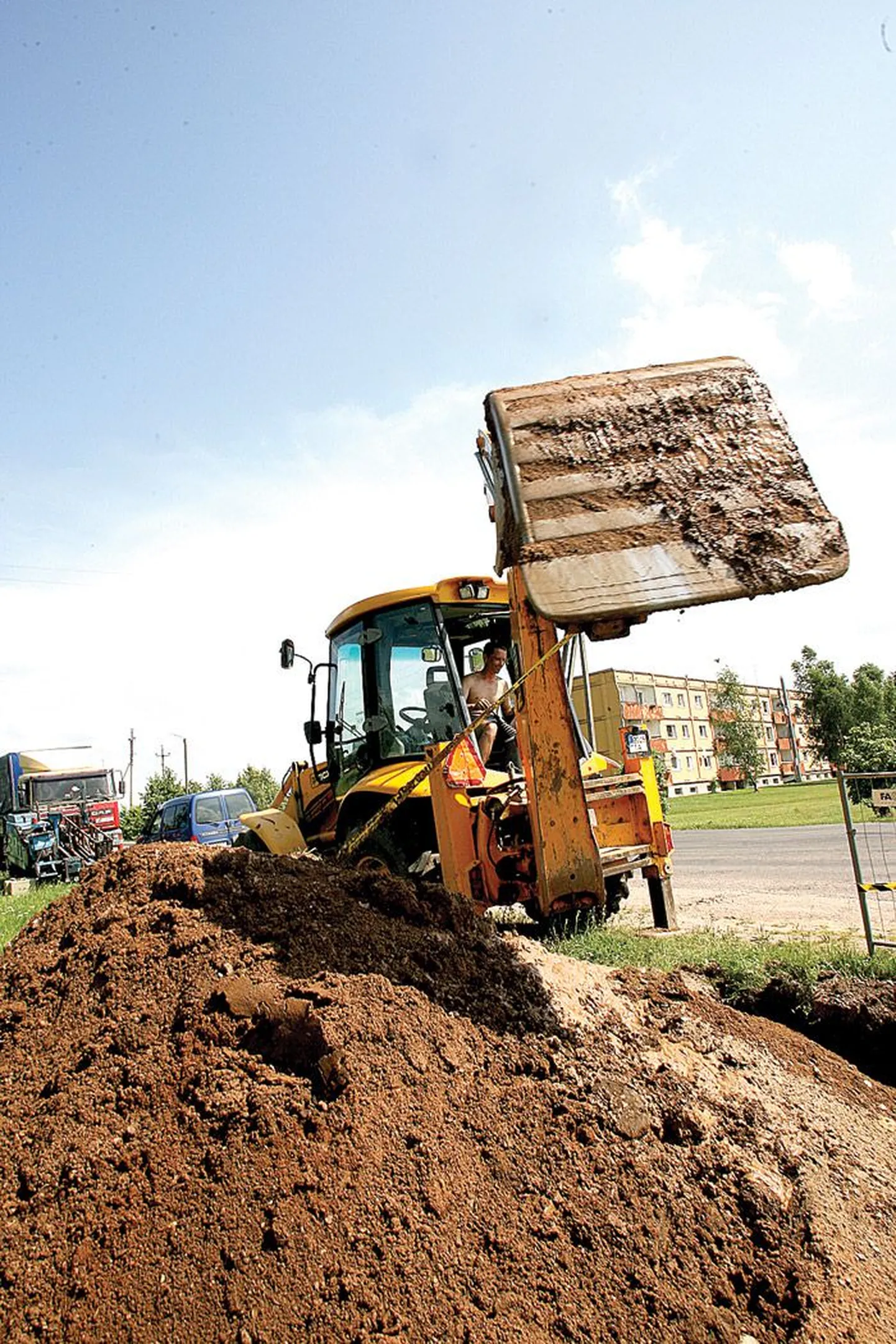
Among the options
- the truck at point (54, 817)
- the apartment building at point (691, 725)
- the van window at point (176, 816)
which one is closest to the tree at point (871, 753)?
the apartment building at point (691, 725)

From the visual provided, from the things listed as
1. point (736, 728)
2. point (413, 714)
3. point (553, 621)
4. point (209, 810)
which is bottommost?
point (209, 810)

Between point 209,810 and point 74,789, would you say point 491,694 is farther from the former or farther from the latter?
point 74,789

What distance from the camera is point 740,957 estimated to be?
549cm

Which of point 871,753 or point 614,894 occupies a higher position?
point 871,753

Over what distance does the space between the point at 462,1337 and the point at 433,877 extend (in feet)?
12.3

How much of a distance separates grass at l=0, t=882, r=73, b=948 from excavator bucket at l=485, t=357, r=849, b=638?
586 cm

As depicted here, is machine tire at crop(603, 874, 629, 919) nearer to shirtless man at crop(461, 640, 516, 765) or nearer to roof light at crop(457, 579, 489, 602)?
shirtless man at crop(461, 640, 516, 765)

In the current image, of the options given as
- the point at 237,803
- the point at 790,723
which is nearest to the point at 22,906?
the point at 237,803

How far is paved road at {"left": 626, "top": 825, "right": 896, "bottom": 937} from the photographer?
8.01 m

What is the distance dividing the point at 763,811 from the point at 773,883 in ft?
64.2

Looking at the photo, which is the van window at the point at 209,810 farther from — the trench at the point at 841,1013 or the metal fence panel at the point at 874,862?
the trench at the point at 841,1013

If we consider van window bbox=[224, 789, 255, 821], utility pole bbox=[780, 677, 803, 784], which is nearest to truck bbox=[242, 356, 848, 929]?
van window bbox=[224, 789, 255, 821]

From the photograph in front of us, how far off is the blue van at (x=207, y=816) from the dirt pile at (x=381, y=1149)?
12.7 meters

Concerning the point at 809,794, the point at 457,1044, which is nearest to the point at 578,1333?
the point at 457,1044
